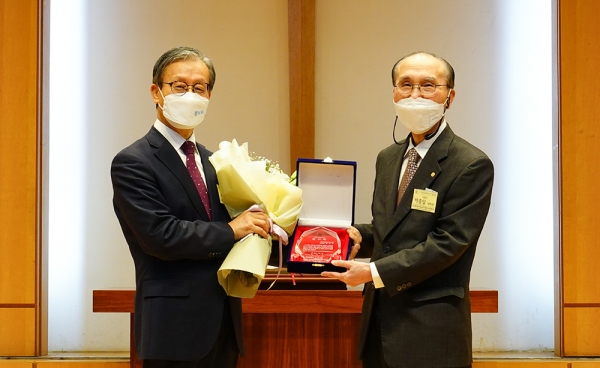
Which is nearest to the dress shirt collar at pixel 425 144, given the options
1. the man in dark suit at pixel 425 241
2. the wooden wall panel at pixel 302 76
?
the man in dark suit at pixel 425 241

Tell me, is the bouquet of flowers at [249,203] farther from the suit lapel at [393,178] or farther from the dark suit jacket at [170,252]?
the suit lapel at [393,178]

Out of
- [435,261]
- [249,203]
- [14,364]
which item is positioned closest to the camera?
[435,261]

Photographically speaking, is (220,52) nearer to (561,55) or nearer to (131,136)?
(131,136)

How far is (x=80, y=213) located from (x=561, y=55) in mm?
2987

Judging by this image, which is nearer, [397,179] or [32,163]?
[397,179]

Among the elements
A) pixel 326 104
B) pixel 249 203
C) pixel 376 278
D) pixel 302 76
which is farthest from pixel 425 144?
pixel 326 104

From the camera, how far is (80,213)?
13.3 ft

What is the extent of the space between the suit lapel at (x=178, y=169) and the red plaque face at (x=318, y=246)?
33 cm

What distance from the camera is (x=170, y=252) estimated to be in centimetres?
208

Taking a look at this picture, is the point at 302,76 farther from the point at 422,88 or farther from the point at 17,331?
the point at 17,331

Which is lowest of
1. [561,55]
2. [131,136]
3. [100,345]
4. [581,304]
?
[100,345]

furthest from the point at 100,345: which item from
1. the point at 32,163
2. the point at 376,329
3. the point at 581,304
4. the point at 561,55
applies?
the point at 561,55

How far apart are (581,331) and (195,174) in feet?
8.88

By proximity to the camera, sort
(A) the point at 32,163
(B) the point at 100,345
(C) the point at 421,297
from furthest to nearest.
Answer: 1. (B) the point at 100,345
2. (A) the point at 32,163
3. (C) the point at 421,297
